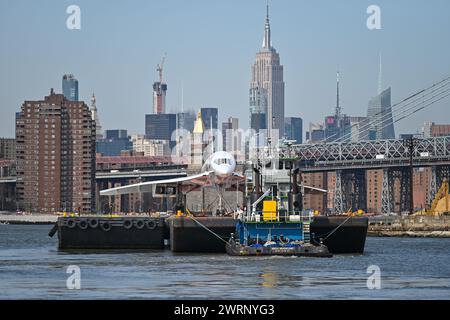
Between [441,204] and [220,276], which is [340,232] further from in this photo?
[441,204]

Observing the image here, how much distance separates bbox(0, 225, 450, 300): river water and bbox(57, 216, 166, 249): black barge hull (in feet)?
30.3

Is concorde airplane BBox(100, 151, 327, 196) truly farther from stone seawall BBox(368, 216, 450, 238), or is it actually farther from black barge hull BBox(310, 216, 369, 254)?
stone seawall BBox(368, 216, 450, 238)

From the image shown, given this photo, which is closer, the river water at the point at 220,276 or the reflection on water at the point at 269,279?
the river water at the point at 220,276

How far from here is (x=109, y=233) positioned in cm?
9388

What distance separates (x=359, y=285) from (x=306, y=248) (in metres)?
17.9

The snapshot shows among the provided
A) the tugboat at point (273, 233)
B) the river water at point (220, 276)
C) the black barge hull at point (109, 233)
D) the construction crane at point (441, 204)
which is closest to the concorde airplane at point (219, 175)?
the black barge hull at point (109, 233)

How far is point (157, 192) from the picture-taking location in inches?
4370

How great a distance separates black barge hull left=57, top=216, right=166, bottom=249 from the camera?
93.6m

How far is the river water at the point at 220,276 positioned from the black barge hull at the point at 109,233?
9.22m

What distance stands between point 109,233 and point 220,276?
34.9 metres

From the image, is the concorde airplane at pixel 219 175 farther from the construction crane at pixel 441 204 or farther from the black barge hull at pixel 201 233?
the construction crane at pixel 441 204

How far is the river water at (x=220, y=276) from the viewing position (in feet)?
166

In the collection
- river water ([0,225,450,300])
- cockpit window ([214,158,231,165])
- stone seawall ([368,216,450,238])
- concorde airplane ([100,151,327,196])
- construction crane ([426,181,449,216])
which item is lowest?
river water ([0,225,450,300])

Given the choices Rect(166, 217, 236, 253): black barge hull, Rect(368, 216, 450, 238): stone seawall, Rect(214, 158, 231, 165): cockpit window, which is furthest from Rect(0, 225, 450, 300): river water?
Rect(368, 216, 450, 238): stone seawall
